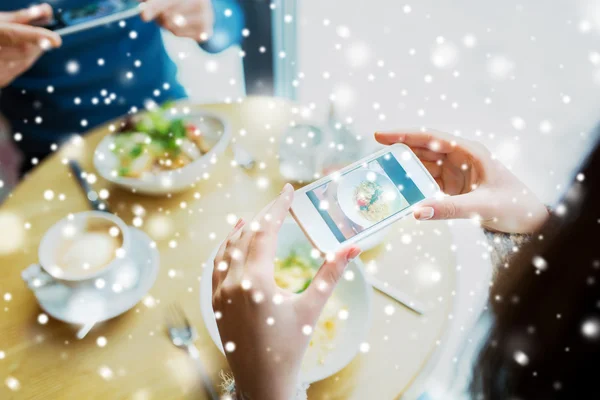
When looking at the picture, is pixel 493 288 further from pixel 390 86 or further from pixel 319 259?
pixel 390 86

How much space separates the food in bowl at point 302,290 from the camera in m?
0.77

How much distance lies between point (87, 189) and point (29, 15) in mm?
438

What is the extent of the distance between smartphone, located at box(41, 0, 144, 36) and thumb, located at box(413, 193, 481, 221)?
796 millimetres

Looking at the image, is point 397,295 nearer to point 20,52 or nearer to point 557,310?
point 557,310

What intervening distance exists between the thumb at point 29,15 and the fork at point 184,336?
2.49 ft

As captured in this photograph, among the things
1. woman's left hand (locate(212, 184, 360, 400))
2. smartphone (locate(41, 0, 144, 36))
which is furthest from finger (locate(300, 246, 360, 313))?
smartphone (locate(41, 0, 144, 36))

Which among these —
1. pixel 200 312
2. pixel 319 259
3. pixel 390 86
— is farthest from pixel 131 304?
pixel 390 86

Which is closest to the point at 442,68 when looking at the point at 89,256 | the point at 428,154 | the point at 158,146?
the point at 428,154

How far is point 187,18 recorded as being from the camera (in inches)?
48.1

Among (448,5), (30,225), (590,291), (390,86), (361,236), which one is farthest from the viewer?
(390,86)

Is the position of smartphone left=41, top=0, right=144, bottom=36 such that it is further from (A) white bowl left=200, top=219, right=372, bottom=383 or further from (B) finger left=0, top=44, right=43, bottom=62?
(A) white bowl left=200, top=219, right=372, bottom=383

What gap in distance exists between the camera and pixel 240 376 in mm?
697

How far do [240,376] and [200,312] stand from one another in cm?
16

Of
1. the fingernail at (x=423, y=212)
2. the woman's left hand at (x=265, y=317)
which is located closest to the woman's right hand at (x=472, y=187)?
the fingernail at (x=423, y=212)
